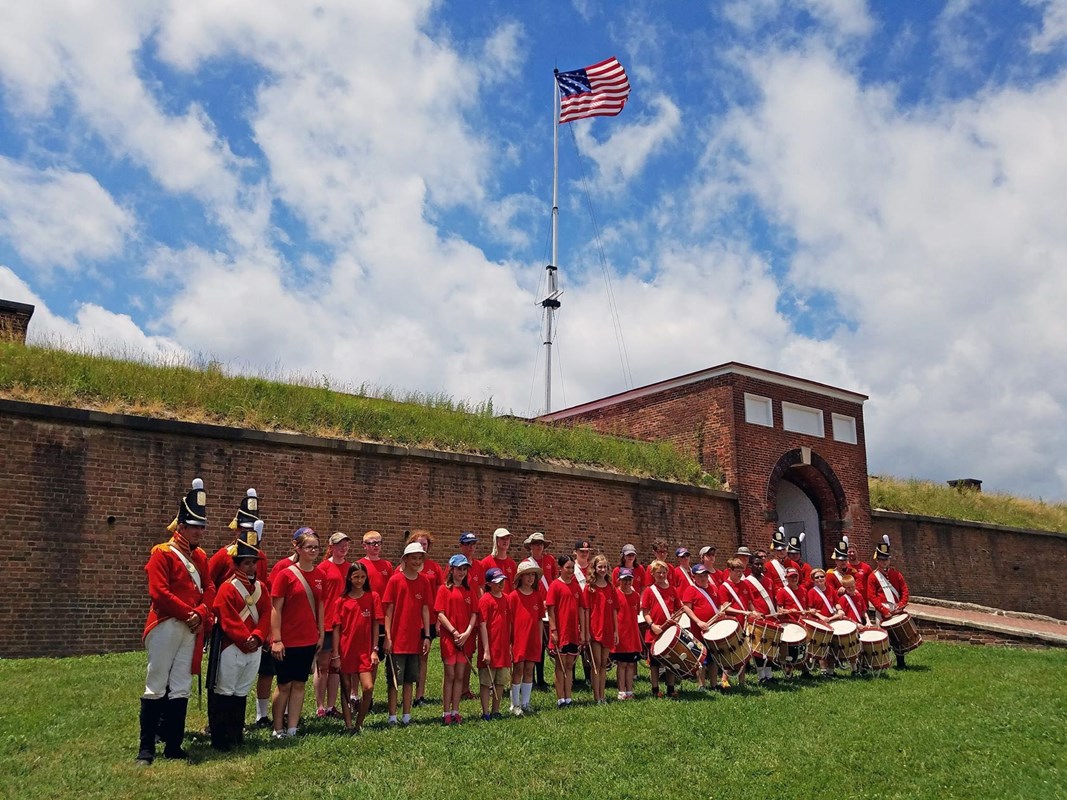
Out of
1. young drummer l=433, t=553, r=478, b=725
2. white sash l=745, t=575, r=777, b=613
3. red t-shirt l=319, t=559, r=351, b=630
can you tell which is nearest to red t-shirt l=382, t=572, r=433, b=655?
young drummer l=433, t=553, r=478, b=725

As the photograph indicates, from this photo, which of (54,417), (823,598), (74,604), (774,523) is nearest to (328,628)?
(74,604)

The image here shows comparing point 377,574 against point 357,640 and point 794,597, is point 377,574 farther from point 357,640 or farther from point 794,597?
point 794,597

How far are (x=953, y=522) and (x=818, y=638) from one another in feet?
61.0

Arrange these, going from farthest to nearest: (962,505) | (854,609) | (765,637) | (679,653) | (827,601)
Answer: (962,505)
(854,609)
(827,601)
(765,637)
(679,653)

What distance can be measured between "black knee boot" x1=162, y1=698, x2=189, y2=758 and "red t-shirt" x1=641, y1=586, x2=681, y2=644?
5686mm

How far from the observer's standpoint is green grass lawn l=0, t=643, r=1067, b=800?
19.7 feet

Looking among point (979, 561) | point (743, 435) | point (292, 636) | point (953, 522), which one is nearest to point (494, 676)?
point (292, 636)

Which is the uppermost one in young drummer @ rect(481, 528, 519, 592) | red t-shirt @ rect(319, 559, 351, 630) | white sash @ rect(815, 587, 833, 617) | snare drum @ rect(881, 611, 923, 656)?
young drummer @ rect(481, 528, 519, 592)

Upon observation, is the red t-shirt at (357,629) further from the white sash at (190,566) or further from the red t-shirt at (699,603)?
the red t-shirt at (699,603)

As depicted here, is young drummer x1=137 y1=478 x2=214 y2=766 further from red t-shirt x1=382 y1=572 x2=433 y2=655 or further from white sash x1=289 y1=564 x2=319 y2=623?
red t-shirt x1=382 y1=572 x2=433 y2=655

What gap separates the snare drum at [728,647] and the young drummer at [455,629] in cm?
326

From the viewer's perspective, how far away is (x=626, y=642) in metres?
9.77

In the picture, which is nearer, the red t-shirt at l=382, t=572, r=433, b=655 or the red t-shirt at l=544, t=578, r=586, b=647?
the red t-shirt at l=382, t=572, r=433, b=655

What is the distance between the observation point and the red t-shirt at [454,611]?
824 centimetres
